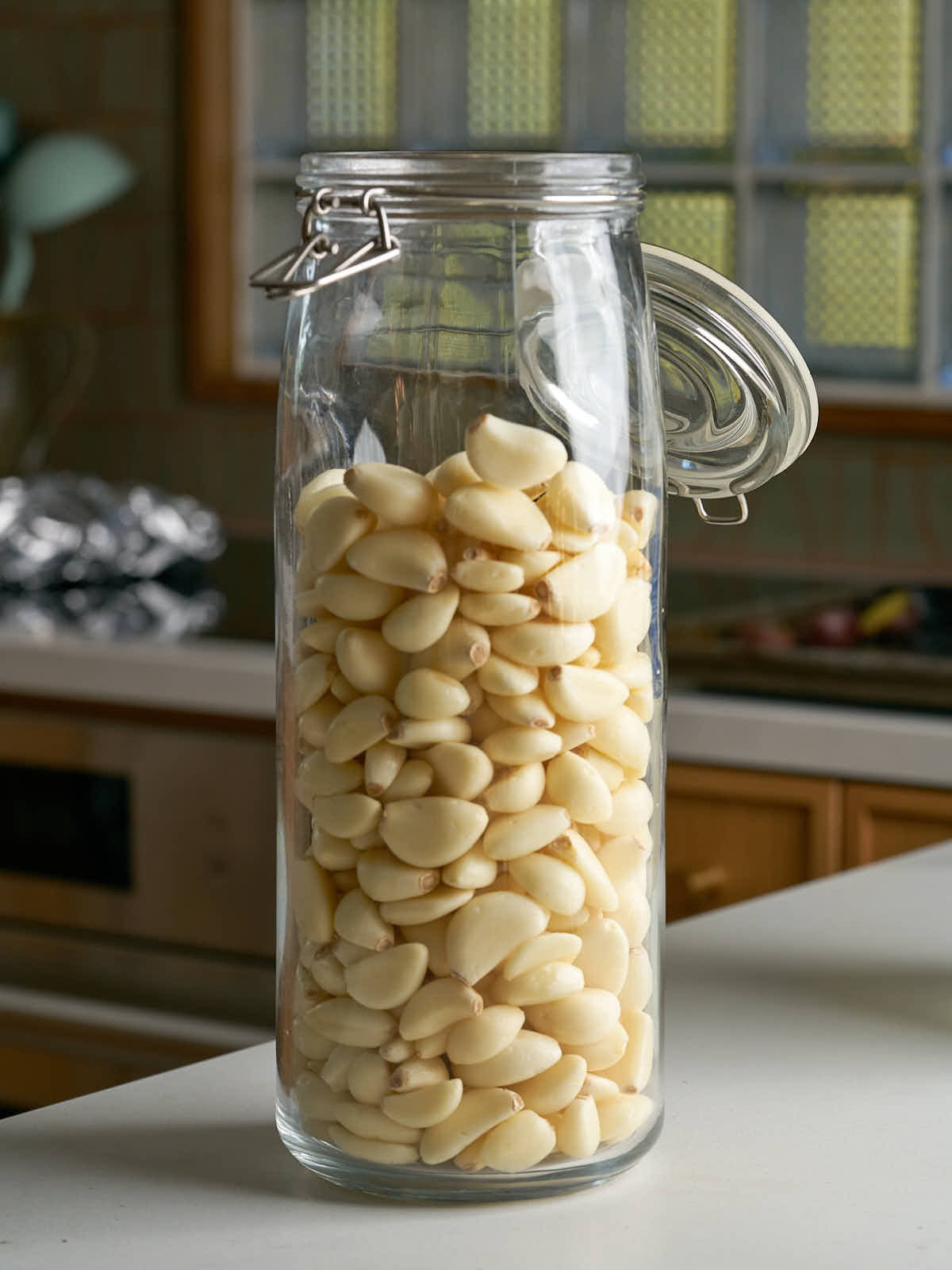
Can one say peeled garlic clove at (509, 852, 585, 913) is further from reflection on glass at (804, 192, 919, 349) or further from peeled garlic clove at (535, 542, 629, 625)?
reflection on glass at (804, 192, 919, 349)

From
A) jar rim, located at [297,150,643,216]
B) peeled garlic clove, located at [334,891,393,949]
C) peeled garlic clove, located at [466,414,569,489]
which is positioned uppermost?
jar rim, located at [297,150,643,216]

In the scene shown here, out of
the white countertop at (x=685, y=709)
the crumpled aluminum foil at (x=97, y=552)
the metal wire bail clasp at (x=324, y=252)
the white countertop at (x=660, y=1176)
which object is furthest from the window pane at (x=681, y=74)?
the metal wire bail clasp at (x=324, y=252)

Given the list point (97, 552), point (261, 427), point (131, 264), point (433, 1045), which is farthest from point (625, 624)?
point (131, 264)

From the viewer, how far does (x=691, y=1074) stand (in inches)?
23.6

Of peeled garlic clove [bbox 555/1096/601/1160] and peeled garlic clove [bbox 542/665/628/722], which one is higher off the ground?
peeled garlic clove [bbox 542/665/628/722]

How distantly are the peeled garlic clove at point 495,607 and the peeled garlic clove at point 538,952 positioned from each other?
0.27 feet

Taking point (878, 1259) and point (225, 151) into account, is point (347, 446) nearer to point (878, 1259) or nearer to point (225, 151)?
point (878, 1259)

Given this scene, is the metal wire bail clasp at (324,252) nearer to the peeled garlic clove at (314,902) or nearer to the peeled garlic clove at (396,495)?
the peeled garlic clove at (396,495)

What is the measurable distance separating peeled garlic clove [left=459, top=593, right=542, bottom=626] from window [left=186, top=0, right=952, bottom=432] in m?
1.62

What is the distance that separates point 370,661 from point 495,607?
4cm

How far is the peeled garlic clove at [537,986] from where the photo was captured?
0.49 meters

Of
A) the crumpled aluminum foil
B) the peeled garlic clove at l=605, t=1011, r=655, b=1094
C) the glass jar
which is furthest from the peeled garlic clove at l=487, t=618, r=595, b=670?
the crumpled aluminum foil

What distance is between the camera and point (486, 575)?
48cm

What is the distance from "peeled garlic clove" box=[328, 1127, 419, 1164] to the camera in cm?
50
